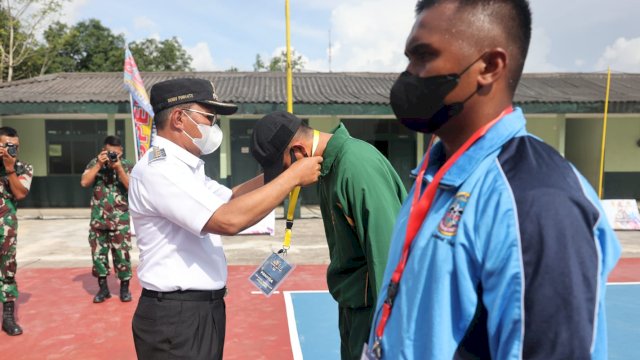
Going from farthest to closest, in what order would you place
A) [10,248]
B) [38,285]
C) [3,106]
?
[3,106] < [38,285] < [10,248]

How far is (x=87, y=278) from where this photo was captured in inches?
286

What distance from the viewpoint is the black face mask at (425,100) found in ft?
3.88

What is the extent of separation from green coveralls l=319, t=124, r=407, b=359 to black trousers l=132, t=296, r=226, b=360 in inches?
27.2

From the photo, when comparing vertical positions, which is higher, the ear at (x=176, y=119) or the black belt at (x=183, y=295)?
the ear at (x=176, y=119)

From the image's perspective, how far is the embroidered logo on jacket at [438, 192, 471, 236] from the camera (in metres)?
1.04

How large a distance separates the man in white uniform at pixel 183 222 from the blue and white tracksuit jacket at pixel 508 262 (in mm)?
1142

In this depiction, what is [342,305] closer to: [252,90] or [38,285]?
[38,285]

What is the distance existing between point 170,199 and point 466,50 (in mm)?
1568

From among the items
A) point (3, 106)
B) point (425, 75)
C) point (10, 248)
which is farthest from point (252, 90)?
point (425, 75)

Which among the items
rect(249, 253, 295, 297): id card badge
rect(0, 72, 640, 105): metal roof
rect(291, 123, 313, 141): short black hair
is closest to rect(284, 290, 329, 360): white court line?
rect(249, 253, 295, 297): id card badge

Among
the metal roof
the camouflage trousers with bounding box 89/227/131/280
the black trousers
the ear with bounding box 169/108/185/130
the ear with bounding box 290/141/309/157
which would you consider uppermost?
the metal roof

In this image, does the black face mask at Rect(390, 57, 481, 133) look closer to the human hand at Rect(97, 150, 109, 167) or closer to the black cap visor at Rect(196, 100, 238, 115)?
the black cap visor at Rect(196, 100, 238, 115)

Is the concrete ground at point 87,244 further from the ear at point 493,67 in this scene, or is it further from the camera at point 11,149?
the ear at point 493,67

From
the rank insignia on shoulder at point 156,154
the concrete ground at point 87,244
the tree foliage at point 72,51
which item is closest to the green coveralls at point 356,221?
the rank insignia on shoulder at point 156,154
